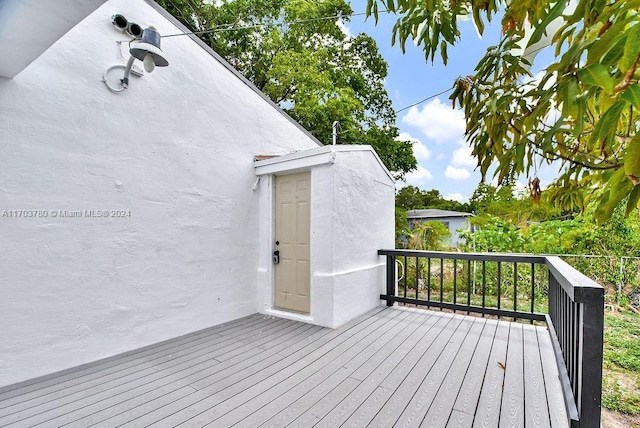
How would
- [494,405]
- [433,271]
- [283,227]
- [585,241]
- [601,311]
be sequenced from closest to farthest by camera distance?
1. [601,311]
2. [494,405]
3. [283,227]
4. [585,241]
5. [433,271]

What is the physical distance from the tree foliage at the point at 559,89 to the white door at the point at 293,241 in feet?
10.3

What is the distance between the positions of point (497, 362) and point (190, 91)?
15.3ft

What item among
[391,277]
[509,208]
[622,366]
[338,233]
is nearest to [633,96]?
[338,233]

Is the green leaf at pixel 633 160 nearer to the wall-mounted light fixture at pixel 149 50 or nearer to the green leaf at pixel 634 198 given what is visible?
the green leaf at pixel 634 198

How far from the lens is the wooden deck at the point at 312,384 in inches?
84.4

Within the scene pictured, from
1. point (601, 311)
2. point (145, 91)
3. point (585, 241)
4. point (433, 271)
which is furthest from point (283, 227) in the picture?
point (585, 241)

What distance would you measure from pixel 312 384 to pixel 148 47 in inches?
129

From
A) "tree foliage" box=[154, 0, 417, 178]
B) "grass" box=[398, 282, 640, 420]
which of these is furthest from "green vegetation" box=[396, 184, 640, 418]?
"tree foliage" box=[154, 0, 417, 178]

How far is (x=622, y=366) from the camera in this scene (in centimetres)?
353

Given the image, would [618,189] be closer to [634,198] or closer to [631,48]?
[634,198]

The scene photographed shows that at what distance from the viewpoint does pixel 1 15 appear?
69.2 inches

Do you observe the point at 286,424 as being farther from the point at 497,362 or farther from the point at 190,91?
the point at 190,91

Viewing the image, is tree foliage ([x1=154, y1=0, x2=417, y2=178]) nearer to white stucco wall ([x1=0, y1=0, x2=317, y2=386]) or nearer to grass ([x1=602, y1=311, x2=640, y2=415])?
white stucco wall ([x1=0, y1=0, x2=317, y2=386])

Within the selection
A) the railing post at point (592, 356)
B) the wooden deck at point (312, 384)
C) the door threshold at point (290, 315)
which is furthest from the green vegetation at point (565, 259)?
the railing post at point (592, 356)
